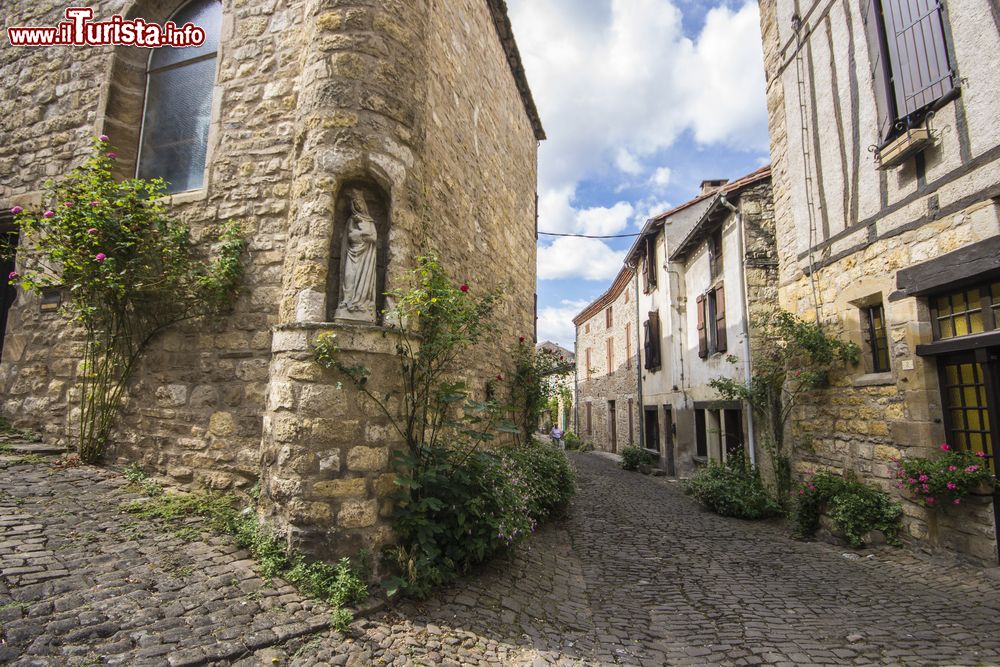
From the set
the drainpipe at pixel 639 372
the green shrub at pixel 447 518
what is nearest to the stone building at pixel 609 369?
the drainpipe at pixel 639 372

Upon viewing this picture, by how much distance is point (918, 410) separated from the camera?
16.2 ft

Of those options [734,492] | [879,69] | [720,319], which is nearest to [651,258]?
[720,319]

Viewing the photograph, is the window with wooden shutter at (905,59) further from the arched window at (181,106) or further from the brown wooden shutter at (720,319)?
the arched window at (181,106)

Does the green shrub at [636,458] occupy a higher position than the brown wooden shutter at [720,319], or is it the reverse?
the brown wooden shutter at [720,319]

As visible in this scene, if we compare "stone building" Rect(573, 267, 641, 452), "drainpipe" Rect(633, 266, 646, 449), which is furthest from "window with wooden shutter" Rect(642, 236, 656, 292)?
"stone building" Rect(573, 267, 641, 452)

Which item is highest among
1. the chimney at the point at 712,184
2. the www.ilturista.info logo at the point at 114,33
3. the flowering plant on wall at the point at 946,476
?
the chimney at the point at 712,184

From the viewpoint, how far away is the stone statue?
3.71 m

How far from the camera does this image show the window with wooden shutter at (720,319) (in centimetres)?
975

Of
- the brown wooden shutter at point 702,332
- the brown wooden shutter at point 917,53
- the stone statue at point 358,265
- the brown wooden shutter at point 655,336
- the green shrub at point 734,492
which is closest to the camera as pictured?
the stone statue at point 358,265

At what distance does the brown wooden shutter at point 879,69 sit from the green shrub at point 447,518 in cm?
524

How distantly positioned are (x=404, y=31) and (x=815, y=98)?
5485mm

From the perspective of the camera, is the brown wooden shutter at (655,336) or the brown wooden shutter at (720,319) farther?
the brown wooden shutter at (655,336)

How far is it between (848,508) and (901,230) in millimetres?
2964

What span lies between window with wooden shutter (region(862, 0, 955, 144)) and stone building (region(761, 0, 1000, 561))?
0.5 inches
